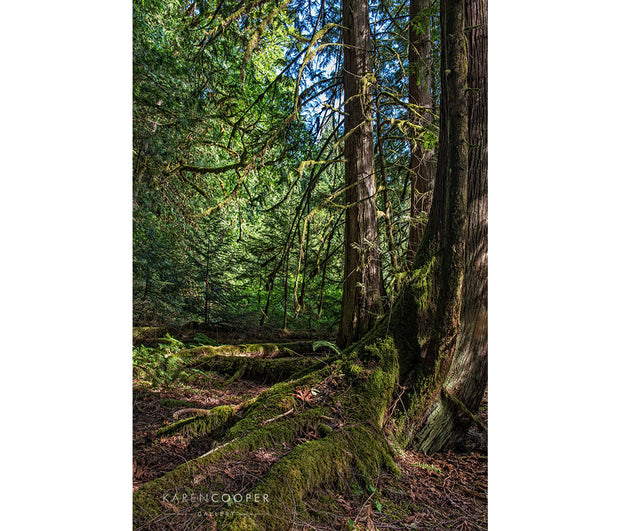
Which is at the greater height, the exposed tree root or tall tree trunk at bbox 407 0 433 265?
tall tree trunk at bbox 407 0 433 265

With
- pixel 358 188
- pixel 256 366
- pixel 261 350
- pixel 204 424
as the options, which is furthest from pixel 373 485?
pixel 358 188

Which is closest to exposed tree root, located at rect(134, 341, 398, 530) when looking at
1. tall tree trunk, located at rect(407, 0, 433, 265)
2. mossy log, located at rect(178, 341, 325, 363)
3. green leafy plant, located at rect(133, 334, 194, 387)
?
green leafy plant, located at rect(133, 334, 194, 387)

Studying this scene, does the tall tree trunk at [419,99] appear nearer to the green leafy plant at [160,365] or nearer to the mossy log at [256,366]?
the mossy log at [256,366]

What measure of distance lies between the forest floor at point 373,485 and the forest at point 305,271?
1cm

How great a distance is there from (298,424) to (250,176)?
9.68 feet

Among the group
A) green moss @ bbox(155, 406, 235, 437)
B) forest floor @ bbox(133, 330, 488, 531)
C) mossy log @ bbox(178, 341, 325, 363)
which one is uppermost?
mossy log @ bbox(178, 341, 325, 363)

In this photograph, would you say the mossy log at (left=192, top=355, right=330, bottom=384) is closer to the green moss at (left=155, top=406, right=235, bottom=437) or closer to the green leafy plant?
the green leafy plant

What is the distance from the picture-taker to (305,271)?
171 inches

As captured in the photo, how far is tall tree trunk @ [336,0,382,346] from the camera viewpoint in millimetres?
3859

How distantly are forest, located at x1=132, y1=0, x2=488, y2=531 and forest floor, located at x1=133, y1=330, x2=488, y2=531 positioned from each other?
0.04ft

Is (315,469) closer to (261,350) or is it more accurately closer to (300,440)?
(300,440)
